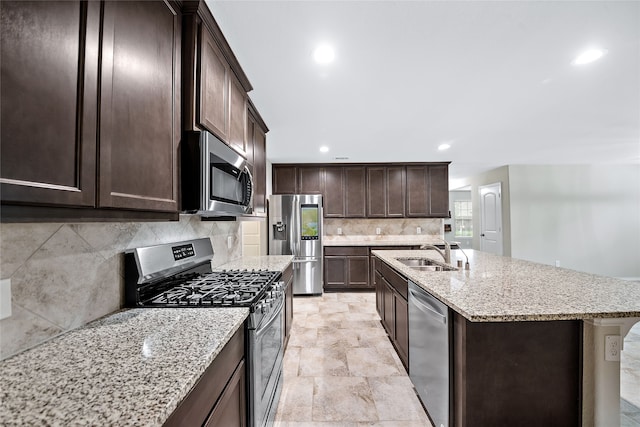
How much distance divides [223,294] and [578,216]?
24.1 feet

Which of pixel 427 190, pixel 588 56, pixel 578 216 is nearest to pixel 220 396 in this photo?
pixel 588 56

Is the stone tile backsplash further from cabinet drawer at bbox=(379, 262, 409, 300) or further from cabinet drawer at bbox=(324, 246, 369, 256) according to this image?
cabinet drawer at bbox=(379, 262, 409, 300)

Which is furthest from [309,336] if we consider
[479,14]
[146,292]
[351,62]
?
[479,14]

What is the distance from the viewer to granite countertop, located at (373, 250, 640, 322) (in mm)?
1197

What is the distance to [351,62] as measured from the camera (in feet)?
6.43

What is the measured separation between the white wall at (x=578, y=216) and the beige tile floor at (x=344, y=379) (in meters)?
4.46

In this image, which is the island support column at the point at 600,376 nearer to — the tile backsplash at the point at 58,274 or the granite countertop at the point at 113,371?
the granite countertop at the point at 113,371

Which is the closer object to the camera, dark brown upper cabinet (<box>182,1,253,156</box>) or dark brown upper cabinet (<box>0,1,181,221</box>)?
dark brown upper cabinet (<box>0,1,181,221</box>)

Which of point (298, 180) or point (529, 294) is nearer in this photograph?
point (529, 294)

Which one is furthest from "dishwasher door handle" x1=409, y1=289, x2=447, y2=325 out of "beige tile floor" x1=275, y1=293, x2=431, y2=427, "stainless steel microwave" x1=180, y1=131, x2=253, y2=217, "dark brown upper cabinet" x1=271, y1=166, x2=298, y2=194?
"dark brown upper cabinet" x1=271, y1=166, x2=298, y2=194

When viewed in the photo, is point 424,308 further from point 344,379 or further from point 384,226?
point 384,226

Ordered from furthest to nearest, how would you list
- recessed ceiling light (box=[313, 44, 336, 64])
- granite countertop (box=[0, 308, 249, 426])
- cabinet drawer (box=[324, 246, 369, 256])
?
cabinet drawer (box=[324, 246, 369, 256]) → recessed ceiling light (box=[313, 44, 336, 64]) → granite countertop (box=[0, 308, 249, 426])

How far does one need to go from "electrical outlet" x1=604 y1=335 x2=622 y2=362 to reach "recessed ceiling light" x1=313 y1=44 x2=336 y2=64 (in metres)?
2.11

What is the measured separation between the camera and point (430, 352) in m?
1.70
